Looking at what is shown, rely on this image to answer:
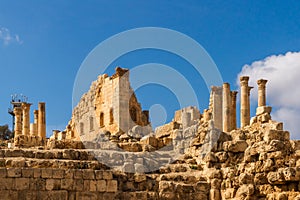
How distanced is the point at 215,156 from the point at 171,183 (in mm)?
2013

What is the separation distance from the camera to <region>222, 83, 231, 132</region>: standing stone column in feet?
104

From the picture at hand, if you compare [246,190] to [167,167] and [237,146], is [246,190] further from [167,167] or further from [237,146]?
[167,167]

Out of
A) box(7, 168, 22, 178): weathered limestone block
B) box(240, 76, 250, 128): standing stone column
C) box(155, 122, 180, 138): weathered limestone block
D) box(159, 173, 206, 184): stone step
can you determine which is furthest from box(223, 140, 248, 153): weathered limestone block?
box(240, 76, 250, 128): standing stone column

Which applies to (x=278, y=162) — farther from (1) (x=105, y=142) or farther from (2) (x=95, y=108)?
(2) (x=95, y=108)

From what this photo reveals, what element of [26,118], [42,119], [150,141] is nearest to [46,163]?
[150,141]

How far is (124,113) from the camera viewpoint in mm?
34219

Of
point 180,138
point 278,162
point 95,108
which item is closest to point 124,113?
point 95,108

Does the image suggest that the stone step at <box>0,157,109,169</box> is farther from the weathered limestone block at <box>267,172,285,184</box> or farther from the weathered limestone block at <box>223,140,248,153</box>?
the weathered limestone block at <box>267,172,285,184</box>

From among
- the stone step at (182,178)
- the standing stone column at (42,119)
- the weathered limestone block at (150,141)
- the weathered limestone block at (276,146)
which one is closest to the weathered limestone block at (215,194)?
the stone step at (182,178)

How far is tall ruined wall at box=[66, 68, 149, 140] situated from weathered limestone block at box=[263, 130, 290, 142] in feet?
43.1

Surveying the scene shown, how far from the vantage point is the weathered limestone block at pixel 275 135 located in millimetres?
20266

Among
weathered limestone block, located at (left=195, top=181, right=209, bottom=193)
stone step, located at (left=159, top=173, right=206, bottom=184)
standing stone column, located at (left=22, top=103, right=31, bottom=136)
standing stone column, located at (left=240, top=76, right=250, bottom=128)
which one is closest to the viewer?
weathered limestone block, located at (left=195, top=181, right=209, bottom=193)

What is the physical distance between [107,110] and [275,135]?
17.0m

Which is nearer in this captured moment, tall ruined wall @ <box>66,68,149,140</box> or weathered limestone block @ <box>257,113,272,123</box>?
weathered limestone block @ <box>257,113,272,123</box>
